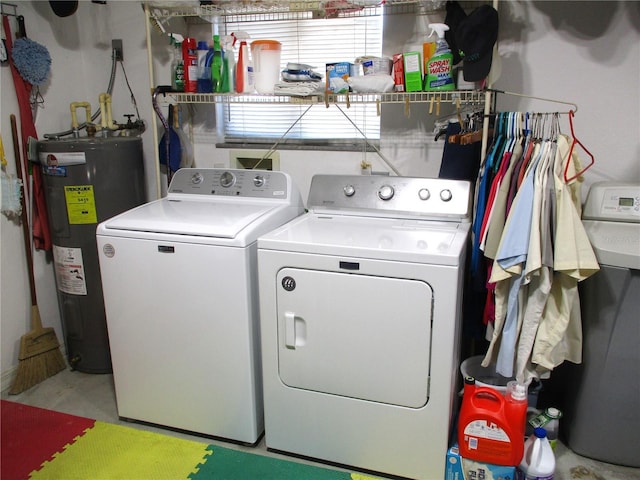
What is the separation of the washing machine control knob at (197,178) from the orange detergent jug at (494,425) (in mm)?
1571

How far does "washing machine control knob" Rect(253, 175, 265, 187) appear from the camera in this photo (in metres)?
2.42

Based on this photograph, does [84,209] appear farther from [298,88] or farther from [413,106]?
[413,106]

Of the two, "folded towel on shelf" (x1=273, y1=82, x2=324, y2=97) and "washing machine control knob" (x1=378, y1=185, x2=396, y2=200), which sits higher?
"folded towel on shelf" (x1=273, y1=82, x2=324, y2=97)

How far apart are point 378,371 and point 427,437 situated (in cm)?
31

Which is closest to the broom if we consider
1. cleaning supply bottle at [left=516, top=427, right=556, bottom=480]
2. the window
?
the window

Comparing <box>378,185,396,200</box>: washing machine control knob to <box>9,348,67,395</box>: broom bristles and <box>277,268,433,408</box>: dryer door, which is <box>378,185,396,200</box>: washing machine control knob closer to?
<box>277,268,433,408</box>: dryer door

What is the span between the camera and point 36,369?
8.86 ft

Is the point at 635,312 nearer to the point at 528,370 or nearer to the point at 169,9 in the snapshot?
the point at 528,370

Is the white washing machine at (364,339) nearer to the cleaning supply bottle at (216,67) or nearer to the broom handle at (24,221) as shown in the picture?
the cleaning supply bottle at (216,67)

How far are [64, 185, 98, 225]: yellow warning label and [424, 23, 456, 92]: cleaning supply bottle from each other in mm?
1730

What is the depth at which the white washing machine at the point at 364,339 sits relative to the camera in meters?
1.80

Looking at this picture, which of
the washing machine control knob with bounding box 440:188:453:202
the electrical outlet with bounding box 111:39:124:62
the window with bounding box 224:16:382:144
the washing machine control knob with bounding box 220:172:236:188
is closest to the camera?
the washing machine control knob with bounding box 440:188:453:202

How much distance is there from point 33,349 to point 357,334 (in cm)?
184

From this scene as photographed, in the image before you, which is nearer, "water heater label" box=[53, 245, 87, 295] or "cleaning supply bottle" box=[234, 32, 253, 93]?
"cleaning supply bottle" box=[234, 32, 253, 93]
